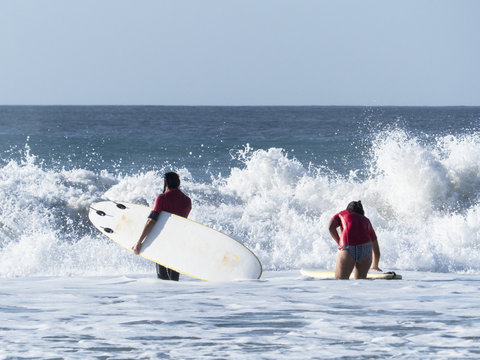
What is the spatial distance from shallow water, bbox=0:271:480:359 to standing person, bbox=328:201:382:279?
237mm

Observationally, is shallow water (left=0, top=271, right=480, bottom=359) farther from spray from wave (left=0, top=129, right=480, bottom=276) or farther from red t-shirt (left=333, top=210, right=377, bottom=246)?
spray from wave (left=0, top=129, right=480, bottom=276)

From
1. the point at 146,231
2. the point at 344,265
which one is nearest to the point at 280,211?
the point at 344,265

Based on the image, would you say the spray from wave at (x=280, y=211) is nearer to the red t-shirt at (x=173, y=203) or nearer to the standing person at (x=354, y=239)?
the red t-shirt at (x=173, y=203)

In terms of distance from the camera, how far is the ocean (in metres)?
4.74

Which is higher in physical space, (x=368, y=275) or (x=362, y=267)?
(x=362, y=267)

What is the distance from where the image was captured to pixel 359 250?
6914 mm

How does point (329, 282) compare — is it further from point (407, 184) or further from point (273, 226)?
point (407, 184)

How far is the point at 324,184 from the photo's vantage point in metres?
15.1

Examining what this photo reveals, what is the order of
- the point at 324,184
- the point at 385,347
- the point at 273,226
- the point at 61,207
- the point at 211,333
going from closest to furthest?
→ the point at 385,347
the point at 211,333
the point at 273,226
the point at 61,207
the point at 324,184

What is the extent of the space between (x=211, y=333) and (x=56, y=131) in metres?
33.7

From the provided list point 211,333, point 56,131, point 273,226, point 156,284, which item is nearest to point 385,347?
point 211,333

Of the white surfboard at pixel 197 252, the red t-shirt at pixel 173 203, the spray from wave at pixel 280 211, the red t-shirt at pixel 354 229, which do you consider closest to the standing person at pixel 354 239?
the red t-shirt at pixel 354 229

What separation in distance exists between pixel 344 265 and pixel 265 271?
9.60ft

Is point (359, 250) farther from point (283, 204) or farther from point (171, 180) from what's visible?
point (283, 204)
